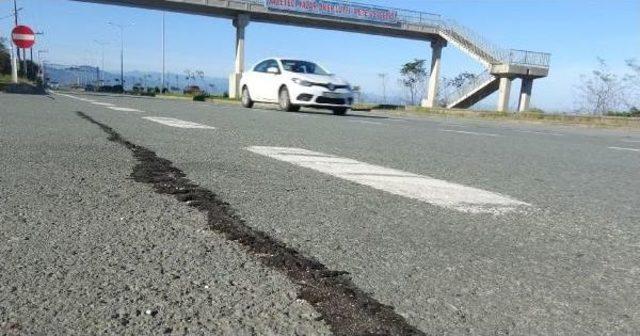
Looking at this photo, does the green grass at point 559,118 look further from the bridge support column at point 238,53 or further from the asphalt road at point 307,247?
the bridge support column at point 238,53

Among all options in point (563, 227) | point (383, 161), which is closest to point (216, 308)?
point (563, 227)

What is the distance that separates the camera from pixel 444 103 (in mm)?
46000

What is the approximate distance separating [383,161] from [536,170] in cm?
117

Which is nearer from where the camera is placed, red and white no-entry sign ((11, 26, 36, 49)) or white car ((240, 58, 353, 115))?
white car ((240, 58, 353, 115))

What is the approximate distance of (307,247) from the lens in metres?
1.91

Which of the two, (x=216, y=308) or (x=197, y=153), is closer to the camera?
(x=216, y=308)

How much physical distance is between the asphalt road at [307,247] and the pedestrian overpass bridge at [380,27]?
37627 mm

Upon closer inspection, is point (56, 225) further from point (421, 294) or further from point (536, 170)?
point (536, 170)

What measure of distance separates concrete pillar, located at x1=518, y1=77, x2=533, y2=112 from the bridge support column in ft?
66.5

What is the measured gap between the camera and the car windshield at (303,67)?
1423 cm

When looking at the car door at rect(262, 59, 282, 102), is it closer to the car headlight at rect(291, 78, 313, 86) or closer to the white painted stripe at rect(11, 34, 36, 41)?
the car headlight at rect(291, 78, 313, 86)

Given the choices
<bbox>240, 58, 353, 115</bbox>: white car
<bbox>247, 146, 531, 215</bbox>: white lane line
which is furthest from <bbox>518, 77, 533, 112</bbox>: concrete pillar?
<bbox>247, 146, 531, 215</bbox>: white lane line

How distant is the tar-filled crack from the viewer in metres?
1.31

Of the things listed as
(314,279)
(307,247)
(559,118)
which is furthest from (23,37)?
(314,279)
